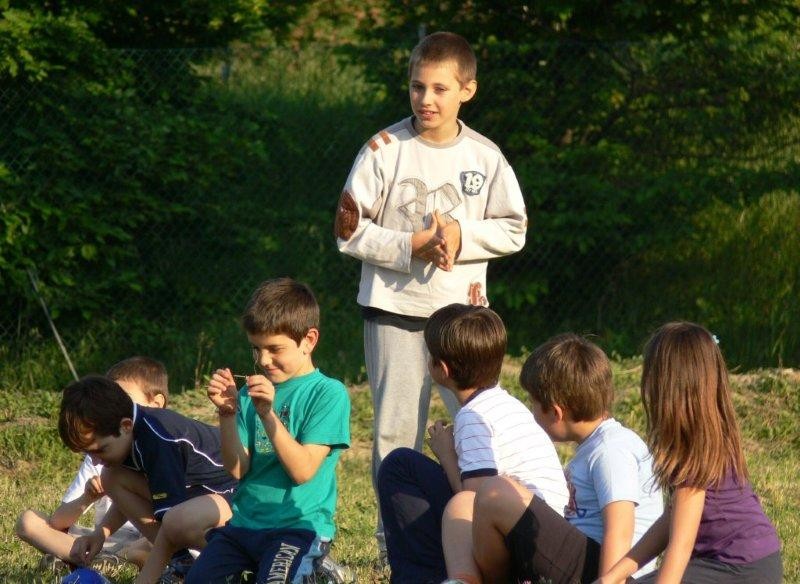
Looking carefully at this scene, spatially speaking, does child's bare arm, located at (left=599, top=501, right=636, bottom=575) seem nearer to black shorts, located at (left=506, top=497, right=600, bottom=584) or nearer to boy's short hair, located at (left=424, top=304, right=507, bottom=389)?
black shorts, located at (left=506, top=497, right=600, bottom=584)

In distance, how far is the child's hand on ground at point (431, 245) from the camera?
15.6 ft

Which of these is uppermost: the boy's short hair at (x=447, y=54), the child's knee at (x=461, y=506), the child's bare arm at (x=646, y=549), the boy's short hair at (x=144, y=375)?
the boy's short hair at (x=447, y=54)

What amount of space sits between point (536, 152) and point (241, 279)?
2.38 metres

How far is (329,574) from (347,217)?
1429 millimetres

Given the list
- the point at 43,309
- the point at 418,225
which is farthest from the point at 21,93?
the point at 418,225

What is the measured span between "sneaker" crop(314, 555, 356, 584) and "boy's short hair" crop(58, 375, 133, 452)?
903mm

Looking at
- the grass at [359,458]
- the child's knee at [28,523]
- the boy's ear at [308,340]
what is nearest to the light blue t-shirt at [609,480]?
the grass at [359,458]

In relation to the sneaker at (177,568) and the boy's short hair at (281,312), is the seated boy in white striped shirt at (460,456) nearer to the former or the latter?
the boy's short hair at (281,312)

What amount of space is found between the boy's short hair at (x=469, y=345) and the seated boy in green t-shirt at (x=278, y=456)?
43 cm

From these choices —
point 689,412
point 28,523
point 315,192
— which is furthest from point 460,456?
point 315,192

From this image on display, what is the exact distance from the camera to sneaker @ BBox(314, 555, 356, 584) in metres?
4.23

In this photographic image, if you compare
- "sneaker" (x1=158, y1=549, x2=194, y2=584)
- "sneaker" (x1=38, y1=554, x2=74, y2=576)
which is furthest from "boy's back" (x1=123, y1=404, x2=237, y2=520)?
"sneaker" (x1=38, y1=554, x2=74, y2=576)

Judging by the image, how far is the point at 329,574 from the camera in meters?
4.24

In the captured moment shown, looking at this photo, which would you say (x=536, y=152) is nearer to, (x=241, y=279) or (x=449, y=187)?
(x=241, y=279)
